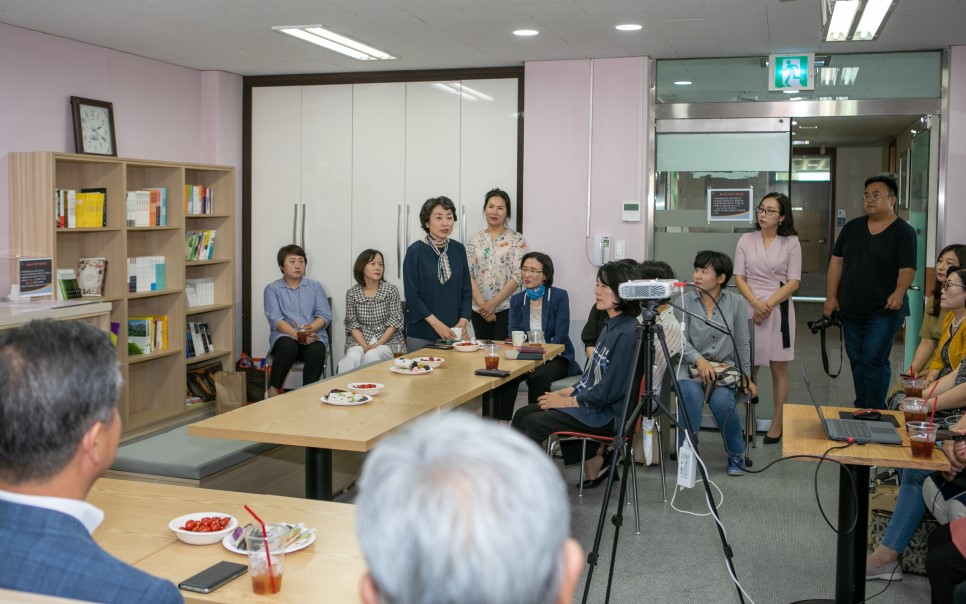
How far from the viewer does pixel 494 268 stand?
22.4ft

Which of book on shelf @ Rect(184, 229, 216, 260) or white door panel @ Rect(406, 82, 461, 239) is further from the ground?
white door panel @ Rect(406, 82, 461, 239)

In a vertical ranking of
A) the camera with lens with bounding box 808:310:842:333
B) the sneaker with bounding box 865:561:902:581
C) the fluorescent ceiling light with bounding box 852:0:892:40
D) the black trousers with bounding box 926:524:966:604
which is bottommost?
the sneaker with bounding box 865:561:902:581

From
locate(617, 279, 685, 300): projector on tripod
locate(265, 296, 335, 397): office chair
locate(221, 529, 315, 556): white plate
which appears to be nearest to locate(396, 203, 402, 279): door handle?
locate(265, 296, 335, 397): office chair

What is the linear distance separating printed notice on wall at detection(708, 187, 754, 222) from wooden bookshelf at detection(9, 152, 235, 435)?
3.77 meters

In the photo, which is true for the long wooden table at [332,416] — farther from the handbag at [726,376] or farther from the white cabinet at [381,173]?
the white cabinet at [381,173]

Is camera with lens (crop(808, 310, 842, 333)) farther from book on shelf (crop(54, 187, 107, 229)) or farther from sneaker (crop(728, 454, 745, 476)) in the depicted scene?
book on shelf (crop(54, 187, 107, 229))

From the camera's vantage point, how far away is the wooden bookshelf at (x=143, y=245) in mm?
5785

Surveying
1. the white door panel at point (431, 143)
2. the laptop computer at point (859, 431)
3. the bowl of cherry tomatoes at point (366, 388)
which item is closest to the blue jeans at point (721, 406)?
the bowl of cherry tomatoes at point (366, 388)

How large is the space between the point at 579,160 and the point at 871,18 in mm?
2720

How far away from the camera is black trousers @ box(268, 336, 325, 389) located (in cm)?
677

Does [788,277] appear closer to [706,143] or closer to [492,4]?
[706,143]

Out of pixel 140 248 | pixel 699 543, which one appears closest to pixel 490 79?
pixel 140 248

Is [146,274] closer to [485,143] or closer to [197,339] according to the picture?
[197,339]

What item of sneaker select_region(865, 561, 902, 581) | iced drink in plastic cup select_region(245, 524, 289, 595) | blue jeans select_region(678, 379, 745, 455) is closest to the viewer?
iced drink in plastic cup select_region(245, 524, 289, 595)
